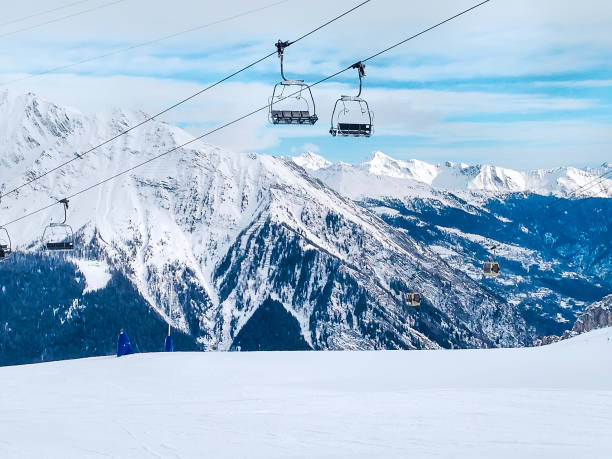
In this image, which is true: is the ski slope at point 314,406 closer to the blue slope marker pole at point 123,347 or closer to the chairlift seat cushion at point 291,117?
the blue slope marker pole at point 123,347

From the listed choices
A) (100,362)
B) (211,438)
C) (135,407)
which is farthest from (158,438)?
(100,362)

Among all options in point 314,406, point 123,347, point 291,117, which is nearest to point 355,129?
point 291,117

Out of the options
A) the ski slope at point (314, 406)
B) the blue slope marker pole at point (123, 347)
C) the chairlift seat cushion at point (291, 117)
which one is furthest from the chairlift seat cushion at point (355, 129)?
the blue slope marker pole at point (123, 347)

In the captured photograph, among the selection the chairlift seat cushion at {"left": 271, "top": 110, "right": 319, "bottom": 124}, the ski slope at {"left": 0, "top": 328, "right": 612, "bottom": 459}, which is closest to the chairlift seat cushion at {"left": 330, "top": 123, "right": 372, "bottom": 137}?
the chairlift seat cushion at {"left": 271, "top": 110, "right": 319, "bottom": 124}

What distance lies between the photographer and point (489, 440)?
77.0ft

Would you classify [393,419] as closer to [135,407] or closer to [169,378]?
[135,407]

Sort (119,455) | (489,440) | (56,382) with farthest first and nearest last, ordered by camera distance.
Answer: (56,382) < (489,440) < (119,455)

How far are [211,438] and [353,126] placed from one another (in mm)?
13282

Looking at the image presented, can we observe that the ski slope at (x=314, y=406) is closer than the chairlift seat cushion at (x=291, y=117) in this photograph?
Yes

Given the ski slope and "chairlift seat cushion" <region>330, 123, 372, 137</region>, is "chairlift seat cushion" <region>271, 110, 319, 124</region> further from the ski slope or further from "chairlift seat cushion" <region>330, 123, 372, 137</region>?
the ski slope

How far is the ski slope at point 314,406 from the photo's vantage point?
22.8 meters

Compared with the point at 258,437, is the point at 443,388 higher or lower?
lower

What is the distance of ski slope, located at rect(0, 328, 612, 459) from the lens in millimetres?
22797

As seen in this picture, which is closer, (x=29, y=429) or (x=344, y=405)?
(x=29, y=429)
